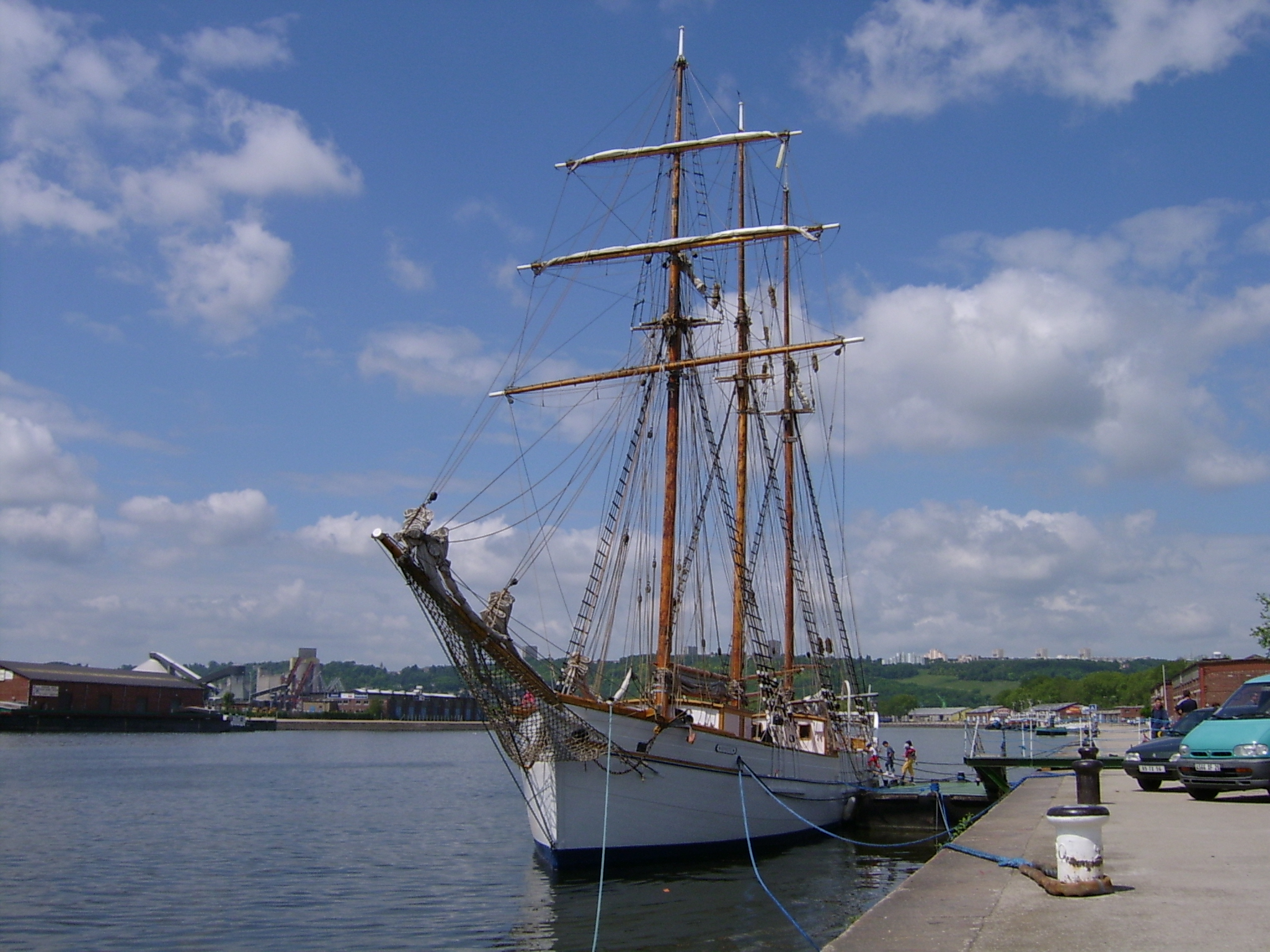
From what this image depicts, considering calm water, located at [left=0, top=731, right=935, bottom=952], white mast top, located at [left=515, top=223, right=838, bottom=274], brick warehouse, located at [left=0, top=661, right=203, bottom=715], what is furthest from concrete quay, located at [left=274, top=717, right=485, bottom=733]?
white mast top, located at [left=515, top=223, right=838, bottom=274]

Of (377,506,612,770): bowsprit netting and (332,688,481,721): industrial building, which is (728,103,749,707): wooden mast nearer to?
(377,506,612,770): bowsprit netting

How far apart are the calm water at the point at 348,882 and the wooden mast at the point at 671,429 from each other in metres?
5.64

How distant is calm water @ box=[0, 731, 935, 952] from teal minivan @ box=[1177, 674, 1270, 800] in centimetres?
760

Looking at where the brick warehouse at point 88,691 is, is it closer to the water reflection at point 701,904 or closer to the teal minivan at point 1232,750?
the water reflection at point 701,904

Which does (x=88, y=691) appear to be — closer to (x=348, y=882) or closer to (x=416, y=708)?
(x=416, y=708)

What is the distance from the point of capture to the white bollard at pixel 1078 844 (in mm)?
10531

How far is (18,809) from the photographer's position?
41.5 meters

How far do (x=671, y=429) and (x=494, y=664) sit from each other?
10614 millimetres

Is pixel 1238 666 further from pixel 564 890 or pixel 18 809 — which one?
pixel 18 809

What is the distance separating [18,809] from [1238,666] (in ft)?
262

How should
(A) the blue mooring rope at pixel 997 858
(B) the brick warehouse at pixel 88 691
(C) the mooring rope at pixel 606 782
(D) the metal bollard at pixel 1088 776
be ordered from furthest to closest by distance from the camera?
(B) the brick warehouse at pixel 88 691 < (C) the mooring rope at pixel 606 782 < (D) the metal bollard at pixel 1088 776 < (A) the blue mooring rope at pixel 997 858

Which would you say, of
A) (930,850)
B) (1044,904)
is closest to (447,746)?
(930,850)

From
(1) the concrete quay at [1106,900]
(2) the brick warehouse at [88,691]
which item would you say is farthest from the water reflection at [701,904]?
(2) the brick warehouse at [88,691]

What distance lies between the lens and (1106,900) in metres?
10.5
